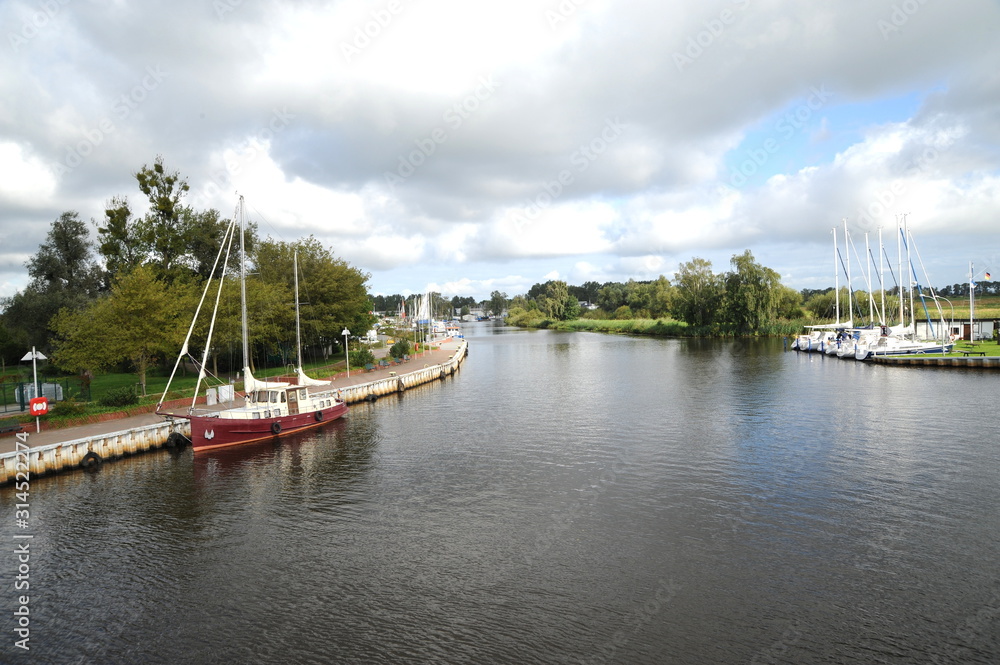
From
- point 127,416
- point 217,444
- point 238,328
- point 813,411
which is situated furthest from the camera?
point 238,328

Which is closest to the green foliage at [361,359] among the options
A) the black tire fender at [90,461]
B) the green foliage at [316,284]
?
the green foliage at [316,284]

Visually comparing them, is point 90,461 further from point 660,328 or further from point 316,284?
point 660,328

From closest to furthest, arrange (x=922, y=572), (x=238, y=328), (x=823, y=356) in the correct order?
(x=922, y=572) → (x=238, y=328) → (x=823, y=356)

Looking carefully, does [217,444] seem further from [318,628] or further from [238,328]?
[318,628]

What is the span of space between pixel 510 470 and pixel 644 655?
1223 centimetres

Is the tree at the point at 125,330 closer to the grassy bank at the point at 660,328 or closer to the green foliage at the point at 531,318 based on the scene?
the grassy bank at the point at 660,328

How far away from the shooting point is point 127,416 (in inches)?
1174

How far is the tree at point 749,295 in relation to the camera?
316 feet

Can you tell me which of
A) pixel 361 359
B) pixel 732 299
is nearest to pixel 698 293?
pixel 732 299

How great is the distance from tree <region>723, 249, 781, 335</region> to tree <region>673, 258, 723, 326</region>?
367 cm

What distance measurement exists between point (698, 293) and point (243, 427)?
9452 centimetres

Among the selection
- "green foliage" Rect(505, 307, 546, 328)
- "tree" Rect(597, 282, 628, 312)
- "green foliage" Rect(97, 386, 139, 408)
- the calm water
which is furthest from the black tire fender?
"tree" Rect(597, 282, 628, 312)

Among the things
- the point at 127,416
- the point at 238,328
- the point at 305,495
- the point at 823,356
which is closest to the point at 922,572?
the point at 305,495

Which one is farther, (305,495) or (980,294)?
(980,294)
